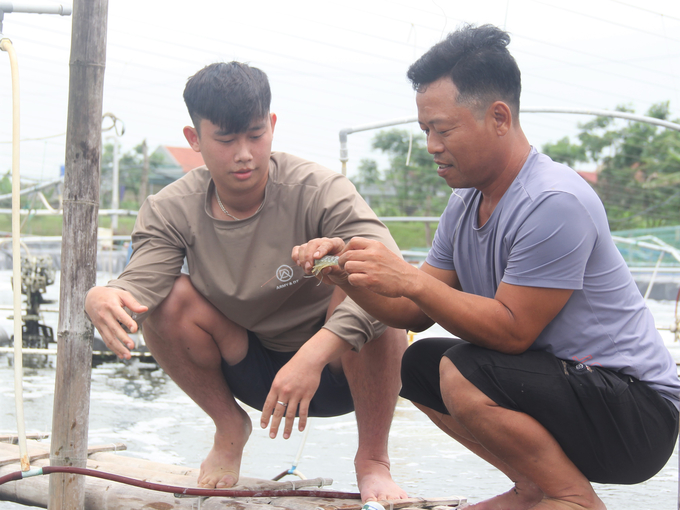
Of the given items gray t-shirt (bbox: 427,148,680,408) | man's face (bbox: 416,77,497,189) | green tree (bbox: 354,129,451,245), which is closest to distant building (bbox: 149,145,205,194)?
green tree (bbox: 354,129,451,245)

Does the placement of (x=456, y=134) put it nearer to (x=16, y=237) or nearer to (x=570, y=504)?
(x=570, y=504)

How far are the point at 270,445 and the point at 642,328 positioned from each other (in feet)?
7.69

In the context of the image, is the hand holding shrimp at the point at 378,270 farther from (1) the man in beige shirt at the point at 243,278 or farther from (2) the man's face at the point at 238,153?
(2) the man's face at the point at 238,153

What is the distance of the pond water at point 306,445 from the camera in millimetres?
2793

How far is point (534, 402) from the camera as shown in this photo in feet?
5.50

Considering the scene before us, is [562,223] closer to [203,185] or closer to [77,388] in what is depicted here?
[203,185]

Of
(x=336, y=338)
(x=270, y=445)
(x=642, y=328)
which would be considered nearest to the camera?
(x=642, y=328)

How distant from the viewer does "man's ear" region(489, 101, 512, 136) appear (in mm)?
1807

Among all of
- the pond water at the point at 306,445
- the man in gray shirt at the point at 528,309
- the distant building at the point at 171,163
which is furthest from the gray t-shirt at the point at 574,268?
the distant building at the point at 171,163

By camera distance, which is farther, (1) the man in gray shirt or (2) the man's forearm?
(2) the man's forearm

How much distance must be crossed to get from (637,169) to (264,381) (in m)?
39.9

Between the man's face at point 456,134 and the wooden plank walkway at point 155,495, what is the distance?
1033 mm

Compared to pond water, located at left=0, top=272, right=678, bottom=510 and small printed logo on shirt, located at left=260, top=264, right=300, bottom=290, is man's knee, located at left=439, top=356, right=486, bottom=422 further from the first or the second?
pond water, located at left=0, top=272, right=678, bottom=510

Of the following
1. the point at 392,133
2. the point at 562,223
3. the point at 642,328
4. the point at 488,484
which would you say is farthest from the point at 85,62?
the point at 392,133
